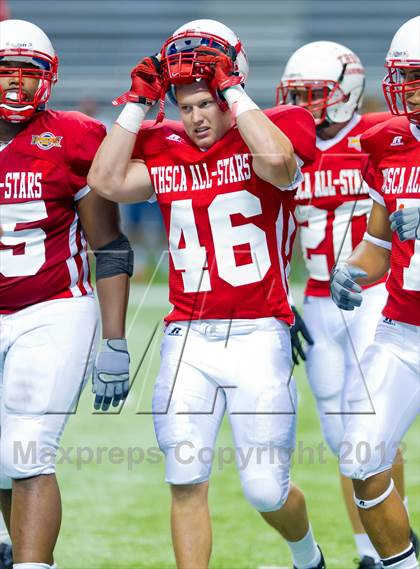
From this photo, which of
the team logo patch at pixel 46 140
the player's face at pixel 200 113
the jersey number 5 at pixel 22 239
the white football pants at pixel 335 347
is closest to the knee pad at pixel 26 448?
the jersey number 5 at pixel 22 239

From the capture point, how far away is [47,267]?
10.8 ft

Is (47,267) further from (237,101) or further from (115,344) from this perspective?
(237,101)

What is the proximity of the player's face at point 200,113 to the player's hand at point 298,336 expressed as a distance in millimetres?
765

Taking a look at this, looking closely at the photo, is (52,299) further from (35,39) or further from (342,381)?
(342,381)

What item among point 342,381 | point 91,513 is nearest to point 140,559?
point 91,513

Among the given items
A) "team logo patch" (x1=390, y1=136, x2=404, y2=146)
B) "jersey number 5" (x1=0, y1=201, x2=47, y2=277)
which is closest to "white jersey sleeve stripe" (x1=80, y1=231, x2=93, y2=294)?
"jersey number 5" (x1=0, y1=201, x2=47, y2=277)

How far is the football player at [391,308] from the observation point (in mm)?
3191

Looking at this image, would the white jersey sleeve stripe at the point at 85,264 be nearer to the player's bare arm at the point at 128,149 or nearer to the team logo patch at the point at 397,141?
the player's bare arm at the point at 128,149

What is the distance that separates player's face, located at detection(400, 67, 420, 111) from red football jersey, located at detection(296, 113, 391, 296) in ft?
3.02

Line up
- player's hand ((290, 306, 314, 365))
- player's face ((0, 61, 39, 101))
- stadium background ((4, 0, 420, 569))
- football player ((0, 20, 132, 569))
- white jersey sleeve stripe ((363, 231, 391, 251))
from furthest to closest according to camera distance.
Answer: stadium background ((4, 0, 420, 569))
player's hand ((290, 306, 314, 365))
white jersey sleeve stripe ((363, 231, 391, 251))
player's face ((0, 61, 39, 101))
football player ((0, 20, 132, 569))

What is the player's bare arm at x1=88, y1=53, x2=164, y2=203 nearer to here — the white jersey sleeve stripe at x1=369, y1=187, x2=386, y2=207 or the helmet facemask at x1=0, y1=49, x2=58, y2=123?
the helmet facemask at x1=0, y1=49, x2=58, y2=123

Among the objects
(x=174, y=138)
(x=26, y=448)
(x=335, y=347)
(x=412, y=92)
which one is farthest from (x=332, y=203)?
(x=26, y=448)

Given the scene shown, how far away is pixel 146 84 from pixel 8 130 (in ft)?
1.41

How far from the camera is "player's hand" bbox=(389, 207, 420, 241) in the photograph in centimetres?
316
